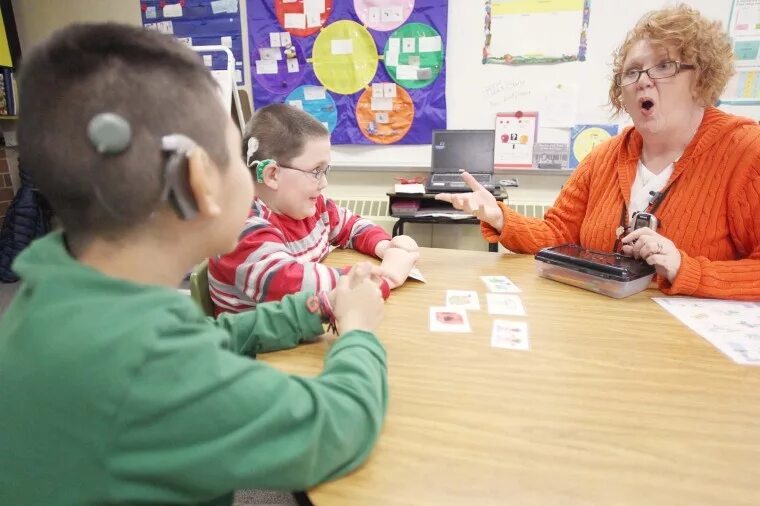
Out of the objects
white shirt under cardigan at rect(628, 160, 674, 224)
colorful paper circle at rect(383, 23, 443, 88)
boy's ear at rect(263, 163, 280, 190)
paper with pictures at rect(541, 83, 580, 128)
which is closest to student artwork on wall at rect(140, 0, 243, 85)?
colorful paper circle at rect(383, 23, 443, 88)

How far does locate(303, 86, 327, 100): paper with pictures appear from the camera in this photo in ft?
10.9

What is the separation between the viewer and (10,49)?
3.80 meters

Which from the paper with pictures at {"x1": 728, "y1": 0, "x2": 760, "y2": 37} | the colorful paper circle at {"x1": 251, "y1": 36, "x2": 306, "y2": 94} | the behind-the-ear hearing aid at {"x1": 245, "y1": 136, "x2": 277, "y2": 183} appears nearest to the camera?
the behind-the-ear hearing aid at {"x1": 245, "y1": 136, "x2": 277, "y2": 183}

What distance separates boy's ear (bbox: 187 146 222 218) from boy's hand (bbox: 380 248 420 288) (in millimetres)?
701

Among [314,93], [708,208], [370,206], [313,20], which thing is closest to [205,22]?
[313,20]

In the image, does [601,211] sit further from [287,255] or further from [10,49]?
[10,49]

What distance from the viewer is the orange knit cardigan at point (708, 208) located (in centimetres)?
121

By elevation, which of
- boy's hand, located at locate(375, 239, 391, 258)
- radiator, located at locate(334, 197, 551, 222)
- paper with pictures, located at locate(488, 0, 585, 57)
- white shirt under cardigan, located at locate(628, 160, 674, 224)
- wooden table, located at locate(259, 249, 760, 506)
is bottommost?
radiator, located at locate(334, 197, 551, 222)

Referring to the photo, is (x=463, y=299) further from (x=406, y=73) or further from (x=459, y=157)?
(x=406, y=73)

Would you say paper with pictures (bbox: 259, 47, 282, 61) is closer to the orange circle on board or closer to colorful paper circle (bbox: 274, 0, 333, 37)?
colorful paper circle (bbox: 274, 0, 333, 37)

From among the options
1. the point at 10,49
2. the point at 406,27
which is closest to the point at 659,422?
the point at 406,27

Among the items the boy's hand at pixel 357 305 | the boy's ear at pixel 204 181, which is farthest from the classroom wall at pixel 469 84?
the boy's ear at pixel 204 181

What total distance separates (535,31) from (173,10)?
258cm

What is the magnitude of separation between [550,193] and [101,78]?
10.1 feet
